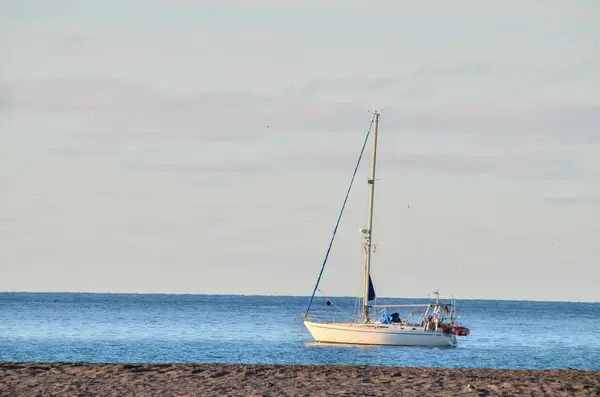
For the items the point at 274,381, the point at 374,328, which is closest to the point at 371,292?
the point at 374,328

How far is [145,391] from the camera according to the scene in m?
23.7

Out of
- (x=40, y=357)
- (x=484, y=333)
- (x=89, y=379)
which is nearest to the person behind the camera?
(x=89, y=379)

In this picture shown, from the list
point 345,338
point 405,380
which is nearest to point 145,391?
point 405,380

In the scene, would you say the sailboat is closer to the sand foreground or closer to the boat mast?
the boat mast

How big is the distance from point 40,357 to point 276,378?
4349 centimetres

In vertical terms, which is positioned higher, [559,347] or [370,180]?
[370,180]

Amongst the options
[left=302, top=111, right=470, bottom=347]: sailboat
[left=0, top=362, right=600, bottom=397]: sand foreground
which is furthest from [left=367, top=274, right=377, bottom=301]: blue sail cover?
[left=0, top=362, right=600, bottom=397]: sand foreground

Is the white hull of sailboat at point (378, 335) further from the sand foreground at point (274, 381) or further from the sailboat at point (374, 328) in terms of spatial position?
the sand foreground at point (274, 381)

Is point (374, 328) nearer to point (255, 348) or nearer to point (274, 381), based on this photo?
point (255, 348)

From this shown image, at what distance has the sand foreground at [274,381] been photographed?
23.6m

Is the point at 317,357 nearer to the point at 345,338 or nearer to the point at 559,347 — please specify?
the point at 345,338

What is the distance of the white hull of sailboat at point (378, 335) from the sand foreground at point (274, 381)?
160 ft

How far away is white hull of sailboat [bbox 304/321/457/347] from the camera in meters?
77.1

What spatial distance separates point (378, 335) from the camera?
253 ft
